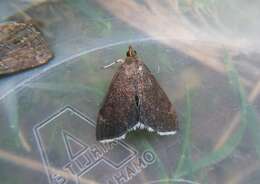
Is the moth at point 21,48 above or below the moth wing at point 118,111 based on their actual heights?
above

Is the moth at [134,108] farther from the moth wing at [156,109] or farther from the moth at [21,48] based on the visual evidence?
the moth at [21,48]

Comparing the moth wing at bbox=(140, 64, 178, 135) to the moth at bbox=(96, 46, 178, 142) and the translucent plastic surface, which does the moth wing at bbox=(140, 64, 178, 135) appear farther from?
the translucent plastic surface

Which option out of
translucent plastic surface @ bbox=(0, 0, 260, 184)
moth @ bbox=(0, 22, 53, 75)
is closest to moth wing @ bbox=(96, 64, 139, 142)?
translucent plastic surface @ bbox=(0, 0, 260, 184)

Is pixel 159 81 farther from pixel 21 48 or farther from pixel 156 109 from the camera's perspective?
pixel 21 48

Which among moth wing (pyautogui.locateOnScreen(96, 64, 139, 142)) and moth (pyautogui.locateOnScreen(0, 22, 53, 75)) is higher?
moth (pyautogui.locateOnScreen(0, 22, 53, 75))

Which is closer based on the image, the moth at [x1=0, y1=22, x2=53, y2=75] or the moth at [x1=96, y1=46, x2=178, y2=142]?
the moth at [x1=96, y1=46, x2=178, y2=142]

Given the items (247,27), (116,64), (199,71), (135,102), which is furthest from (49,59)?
(247,27)

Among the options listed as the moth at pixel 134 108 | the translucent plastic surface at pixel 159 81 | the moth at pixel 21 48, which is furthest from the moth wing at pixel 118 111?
the moth at pixel 21 48
